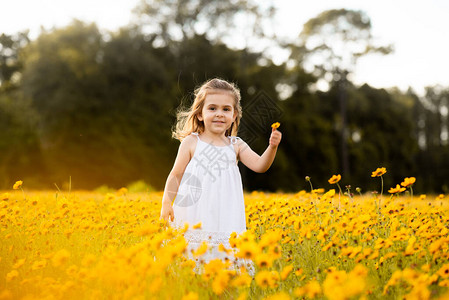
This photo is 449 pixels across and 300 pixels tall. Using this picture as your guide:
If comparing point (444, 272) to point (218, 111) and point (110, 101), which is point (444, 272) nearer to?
point (218, 111)

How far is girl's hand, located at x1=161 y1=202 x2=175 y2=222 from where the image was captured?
3330 mm

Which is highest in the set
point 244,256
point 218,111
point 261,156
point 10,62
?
point 10,62

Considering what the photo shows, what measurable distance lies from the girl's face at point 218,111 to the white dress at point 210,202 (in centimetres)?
22

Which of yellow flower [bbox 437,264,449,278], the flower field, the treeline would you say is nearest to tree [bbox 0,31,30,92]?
the treeline

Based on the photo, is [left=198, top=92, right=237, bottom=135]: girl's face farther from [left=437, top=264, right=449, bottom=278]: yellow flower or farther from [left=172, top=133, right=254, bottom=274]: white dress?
[left=437, top=264, right=449, bottom=278]: yellow flower

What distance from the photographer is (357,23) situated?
20.8 meters

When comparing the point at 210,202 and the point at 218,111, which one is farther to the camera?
the point at 218,111

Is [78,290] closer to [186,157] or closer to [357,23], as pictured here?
[186,157]

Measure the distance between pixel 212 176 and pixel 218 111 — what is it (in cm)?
Result: 53

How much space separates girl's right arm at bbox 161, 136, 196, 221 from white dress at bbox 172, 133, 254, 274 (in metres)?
0.06

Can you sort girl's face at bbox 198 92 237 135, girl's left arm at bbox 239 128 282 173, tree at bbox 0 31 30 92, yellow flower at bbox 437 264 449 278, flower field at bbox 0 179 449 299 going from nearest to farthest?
1. flower field at bbox 0 179 449 299
2. yellow flower at bbox 437 264 449 278
3. girl's left arm at bbox 239 128 282 173
4. girl's face at bbox 198 92 237 135
5. tree at bbox 0 31 30 92

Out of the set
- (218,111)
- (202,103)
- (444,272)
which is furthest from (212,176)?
(444,272)

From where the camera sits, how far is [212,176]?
3449 mm

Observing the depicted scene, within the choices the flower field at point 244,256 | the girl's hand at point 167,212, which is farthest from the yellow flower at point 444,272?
the girl's hand at point 167,212
